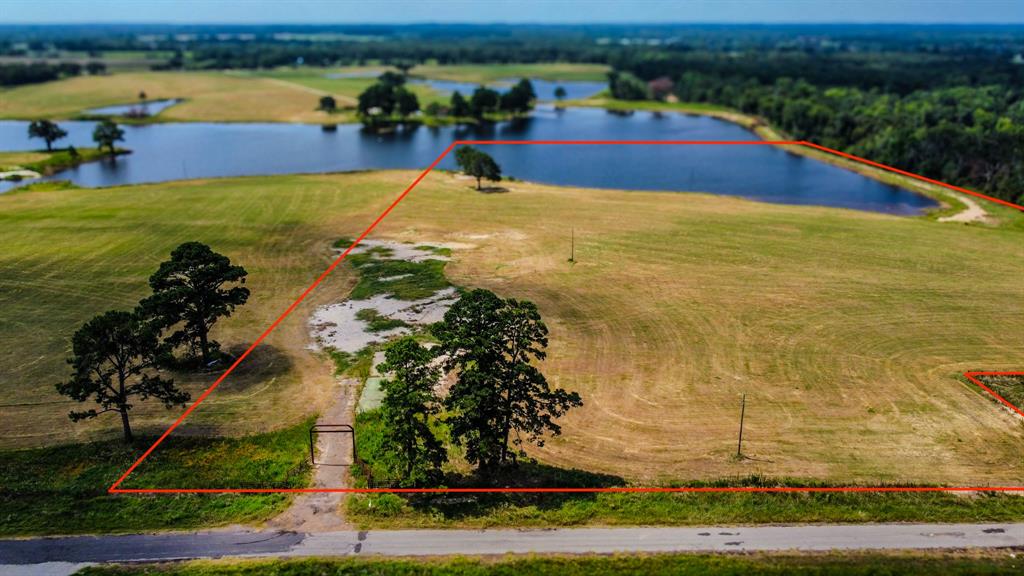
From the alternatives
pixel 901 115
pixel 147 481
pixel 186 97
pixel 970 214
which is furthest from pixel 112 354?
pixel 186 97

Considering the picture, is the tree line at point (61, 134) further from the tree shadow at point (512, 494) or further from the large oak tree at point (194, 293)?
the tree shadow at point (512, 494)

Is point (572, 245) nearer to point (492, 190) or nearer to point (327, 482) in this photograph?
point (492, 190)

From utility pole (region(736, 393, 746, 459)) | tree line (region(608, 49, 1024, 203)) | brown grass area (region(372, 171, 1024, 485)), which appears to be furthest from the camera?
tree line (region(608, 49, 1024, 203))

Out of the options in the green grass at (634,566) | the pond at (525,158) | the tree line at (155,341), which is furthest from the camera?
the pond at (525,158)

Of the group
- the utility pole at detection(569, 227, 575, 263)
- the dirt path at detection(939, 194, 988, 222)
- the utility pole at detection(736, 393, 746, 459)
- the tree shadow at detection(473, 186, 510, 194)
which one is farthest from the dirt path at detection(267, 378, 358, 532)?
the dirt path at detection(939, 194, 988, 222)

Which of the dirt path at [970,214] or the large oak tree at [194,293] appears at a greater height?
the large oak tree at [194,293]

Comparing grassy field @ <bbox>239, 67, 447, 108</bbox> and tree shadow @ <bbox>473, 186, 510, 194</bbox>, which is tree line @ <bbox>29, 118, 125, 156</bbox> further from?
tree shadow @ <bbox>473, 186, 510, 194</bbox>

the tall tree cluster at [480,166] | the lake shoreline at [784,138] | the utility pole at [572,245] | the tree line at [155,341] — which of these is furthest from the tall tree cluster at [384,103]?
the tree line at [155,341]
